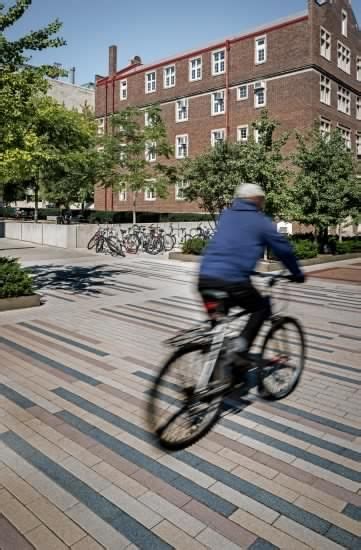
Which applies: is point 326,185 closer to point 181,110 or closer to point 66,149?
point 66,149

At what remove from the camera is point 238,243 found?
4215 mm

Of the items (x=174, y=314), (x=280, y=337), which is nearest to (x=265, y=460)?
(x=280, y=337)

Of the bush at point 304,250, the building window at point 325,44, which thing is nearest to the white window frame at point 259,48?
the building window at point 325,44

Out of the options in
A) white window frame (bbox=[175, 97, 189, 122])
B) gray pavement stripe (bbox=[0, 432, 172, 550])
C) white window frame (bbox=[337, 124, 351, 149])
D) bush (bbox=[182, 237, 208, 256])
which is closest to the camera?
gray pavement stripe (bbox=[0, 432, 172, 550])

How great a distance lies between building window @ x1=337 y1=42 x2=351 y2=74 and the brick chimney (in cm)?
2520

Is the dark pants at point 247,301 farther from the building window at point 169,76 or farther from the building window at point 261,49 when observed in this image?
the building window at point 169,76

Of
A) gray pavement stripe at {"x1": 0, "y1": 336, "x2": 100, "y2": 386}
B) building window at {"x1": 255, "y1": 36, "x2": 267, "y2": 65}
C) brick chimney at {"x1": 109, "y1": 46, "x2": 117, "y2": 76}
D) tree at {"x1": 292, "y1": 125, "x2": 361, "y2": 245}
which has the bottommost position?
gray pavement stripe at {"x1": 0, "y1": 336, "x2": 100, "y2": 386}

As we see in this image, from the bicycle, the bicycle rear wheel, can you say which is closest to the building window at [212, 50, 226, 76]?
the bicycle

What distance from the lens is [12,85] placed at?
33.2ft

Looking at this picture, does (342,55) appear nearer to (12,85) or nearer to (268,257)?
(268,257)

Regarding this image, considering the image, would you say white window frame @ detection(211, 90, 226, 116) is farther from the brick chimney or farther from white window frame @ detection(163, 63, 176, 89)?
the brick chimney

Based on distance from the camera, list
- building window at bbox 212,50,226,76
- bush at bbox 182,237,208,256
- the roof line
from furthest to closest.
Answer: building window at bbox 212,50,226,76 < the roof line < bush at bbox 182,237,208,256

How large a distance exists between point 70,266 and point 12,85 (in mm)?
7923

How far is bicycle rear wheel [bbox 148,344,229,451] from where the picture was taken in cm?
400
